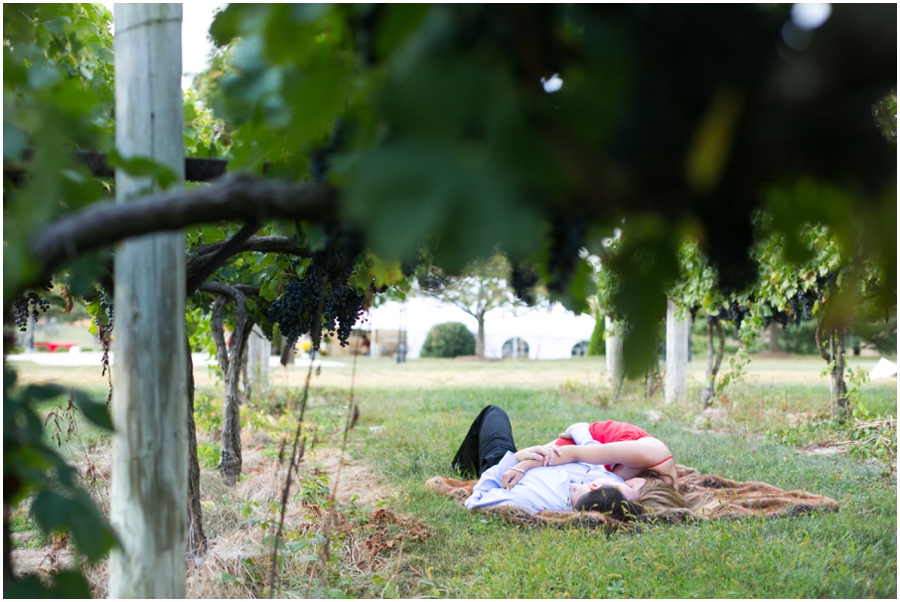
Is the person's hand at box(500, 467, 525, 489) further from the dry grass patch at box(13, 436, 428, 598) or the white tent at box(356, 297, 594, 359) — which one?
the white tent at box(356, 297, 594, 359)

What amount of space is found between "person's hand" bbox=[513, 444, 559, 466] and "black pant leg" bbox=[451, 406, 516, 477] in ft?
1.24

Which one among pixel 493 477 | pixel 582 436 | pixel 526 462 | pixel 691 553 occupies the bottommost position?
pixel 691 553

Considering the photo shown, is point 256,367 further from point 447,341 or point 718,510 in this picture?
point 447,341

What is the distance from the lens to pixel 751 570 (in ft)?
9.20

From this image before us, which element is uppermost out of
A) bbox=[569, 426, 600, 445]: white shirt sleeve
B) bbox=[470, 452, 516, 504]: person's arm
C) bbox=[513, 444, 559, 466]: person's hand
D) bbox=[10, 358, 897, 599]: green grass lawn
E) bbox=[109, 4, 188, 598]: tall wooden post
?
bbox=[109, 4, 188, 598]: tall wooden post

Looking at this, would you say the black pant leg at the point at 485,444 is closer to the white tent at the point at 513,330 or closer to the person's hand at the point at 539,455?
the person's hand at the point at 539,455

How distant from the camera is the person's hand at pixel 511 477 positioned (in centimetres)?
405

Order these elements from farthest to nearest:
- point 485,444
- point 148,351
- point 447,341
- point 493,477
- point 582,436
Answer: point 447,341 → point 485,444 → point 582,436 → point 493,477 → point 148,351

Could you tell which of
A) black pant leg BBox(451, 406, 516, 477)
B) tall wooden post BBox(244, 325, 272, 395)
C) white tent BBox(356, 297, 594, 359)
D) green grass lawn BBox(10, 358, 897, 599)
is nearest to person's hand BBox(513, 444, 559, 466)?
black pant leg BBox(451, 406, 516, 477)

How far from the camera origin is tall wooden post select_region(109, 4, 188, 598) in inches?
52.9

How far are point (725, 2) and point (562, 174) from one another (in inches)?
11.1

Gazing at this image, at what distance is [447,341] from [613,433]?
23.5 m

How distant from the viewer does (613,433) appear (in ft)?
14.7

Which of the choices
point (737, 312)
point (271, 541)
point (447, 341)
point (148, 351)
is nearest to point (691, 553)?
point (271, 541)
